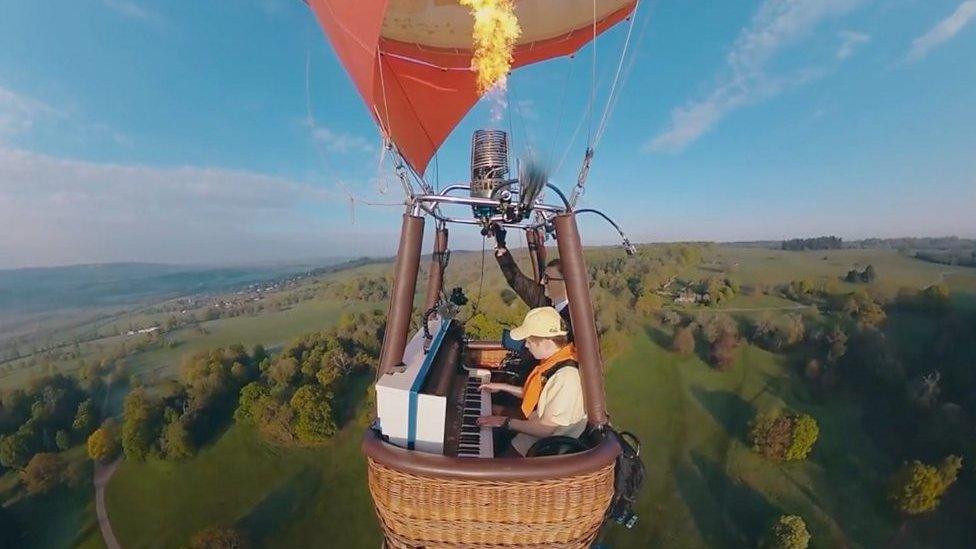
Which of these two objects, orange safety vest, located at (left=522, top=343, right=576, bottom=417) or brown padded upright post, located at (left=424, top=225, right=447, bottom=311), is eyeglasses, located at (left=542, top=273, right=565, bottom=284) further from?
orange safety vest, located at (left=522, top=343, right=576, bottom=417)

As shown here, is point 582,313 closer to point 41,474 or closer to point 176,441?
point 176,441

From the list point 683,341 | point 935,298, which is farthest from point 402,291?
point 935,298

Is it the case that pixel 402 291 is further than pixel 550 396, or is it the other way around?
pixel 550 396

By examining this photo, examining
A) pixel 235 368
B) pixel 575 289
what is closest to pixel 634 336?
pixel 235 368

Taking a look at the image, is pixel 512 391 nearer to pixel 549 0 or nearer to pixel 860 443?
pixel 549 0

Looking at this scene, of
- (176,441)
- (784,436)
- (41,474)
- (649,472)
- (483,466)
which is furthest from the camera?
(784,436)
